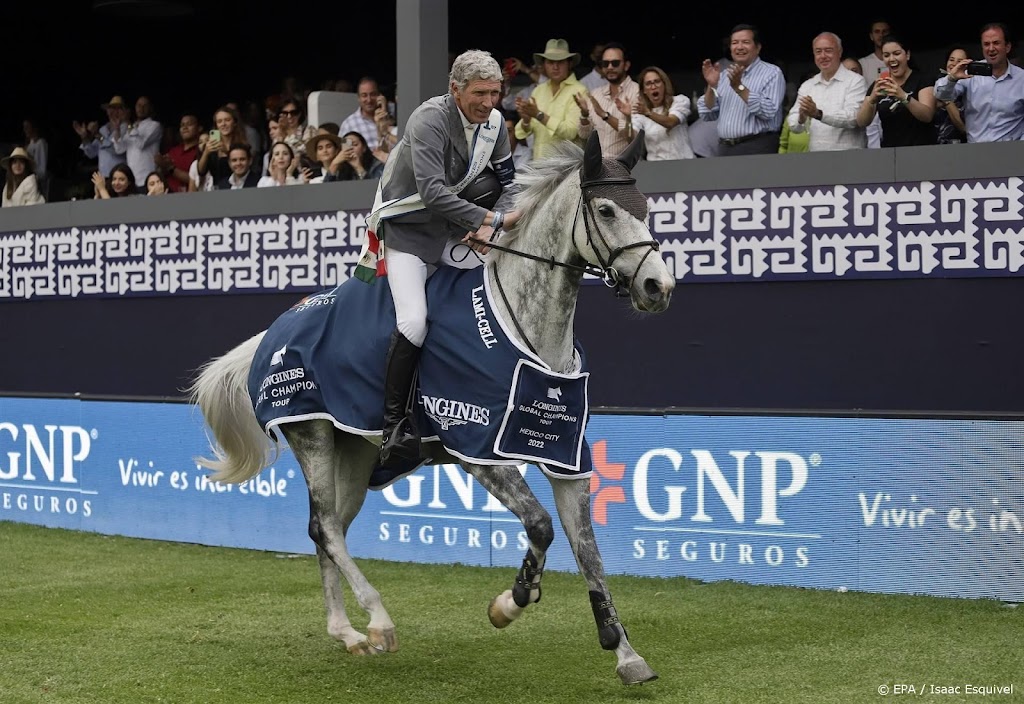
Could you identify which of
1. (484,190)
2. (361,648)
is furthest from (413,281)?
(361,648)

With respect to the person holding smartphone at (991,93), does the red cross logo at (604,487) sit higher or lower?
lower

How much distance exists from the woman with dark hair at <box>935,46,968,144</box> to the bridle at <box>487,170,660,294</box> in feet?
14.1

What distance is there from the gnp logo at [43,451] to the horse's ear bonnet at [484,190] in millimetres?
5653

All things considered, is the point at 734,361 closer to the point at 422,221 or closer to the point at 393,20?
the point at 422,221

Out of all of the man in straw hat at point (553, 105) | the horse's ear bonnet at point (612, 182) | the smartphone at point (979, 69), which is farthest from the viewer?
the man in straw hat at point (553, 105)

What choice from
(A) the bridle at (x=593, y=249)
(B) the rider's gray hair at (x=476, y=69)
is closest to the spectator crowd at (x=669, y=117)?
(B) the rider's gray hair at (x=476, y=69)

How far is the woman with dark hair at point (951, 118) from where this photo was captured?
9148mm

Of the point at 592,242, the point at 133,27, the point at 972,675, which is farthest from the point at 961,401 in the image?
the point at 133,27

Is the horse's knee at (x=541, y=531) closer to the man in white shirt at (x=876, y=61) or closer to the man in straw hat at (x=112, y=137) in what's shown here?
the man in white shirt at (x=876, y=61)

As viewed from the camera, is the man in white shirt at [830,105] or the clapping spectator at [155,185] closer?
the man in white shirt at [830,105]

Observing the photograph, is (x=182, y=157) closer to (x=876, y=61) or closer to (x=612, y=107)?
(x=612, y=107)

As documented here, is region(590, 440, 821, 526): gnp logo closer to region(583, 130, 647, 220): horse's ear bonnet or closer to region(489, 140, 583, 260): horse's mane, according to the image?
region(489, 140, 583, 260): horse's mane

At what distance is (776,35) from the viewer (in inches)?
521

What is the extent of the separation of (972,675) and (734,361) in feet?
13.4
